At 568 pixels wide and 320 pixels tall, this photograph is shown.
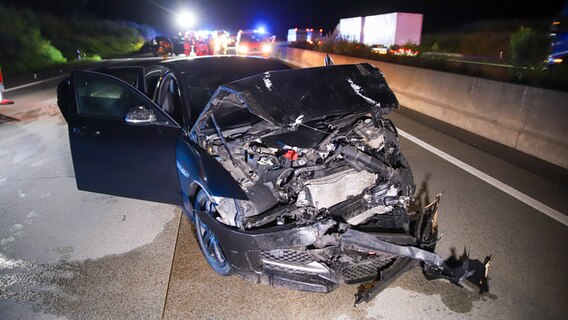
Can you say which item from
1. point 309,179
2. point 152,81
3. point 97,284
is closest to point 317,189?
point 309,179

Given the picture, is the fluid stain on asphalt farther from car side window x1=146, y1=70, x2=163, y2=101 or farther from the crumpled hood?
car side window x1=146, y1=70, x2=163, y2=101

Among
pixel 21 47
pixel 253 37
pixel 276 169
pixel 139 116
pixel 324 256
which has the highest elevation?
pixel 253 37

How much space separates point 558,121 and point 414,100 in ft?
14.3

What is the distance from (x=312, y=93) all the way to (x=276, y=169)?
2.80 feet

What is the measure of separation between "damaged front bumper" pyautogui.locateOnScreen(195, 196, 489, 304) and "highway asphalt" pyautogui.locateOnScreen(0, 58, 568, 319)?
283 millimetres

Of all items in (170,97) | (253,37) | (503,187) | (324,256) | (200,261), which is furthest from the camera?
(253,37)

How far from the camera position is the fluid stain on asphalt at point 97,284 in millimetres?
3152

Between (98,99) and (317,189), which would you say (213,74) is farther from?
(317,189)

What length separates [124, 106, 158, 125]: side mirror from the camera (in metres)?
3.92

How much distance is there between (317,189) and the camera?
3.25 meters

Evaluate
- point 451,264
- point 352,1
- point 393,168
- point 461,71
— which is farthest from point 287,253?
point 352,1

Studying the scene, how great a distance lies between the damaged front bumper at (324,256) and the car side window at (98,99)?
7.57 feet

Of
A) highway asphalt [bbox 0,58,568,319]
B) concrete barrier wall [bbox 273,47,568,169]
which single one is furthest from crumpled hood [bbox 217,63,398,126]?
concrete barrier wall [bbox 273,47,568,169]

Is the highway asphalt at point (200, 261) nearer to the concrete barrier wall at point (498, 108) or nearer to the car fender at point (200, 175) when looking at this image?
the car fender at point (200, 175)
